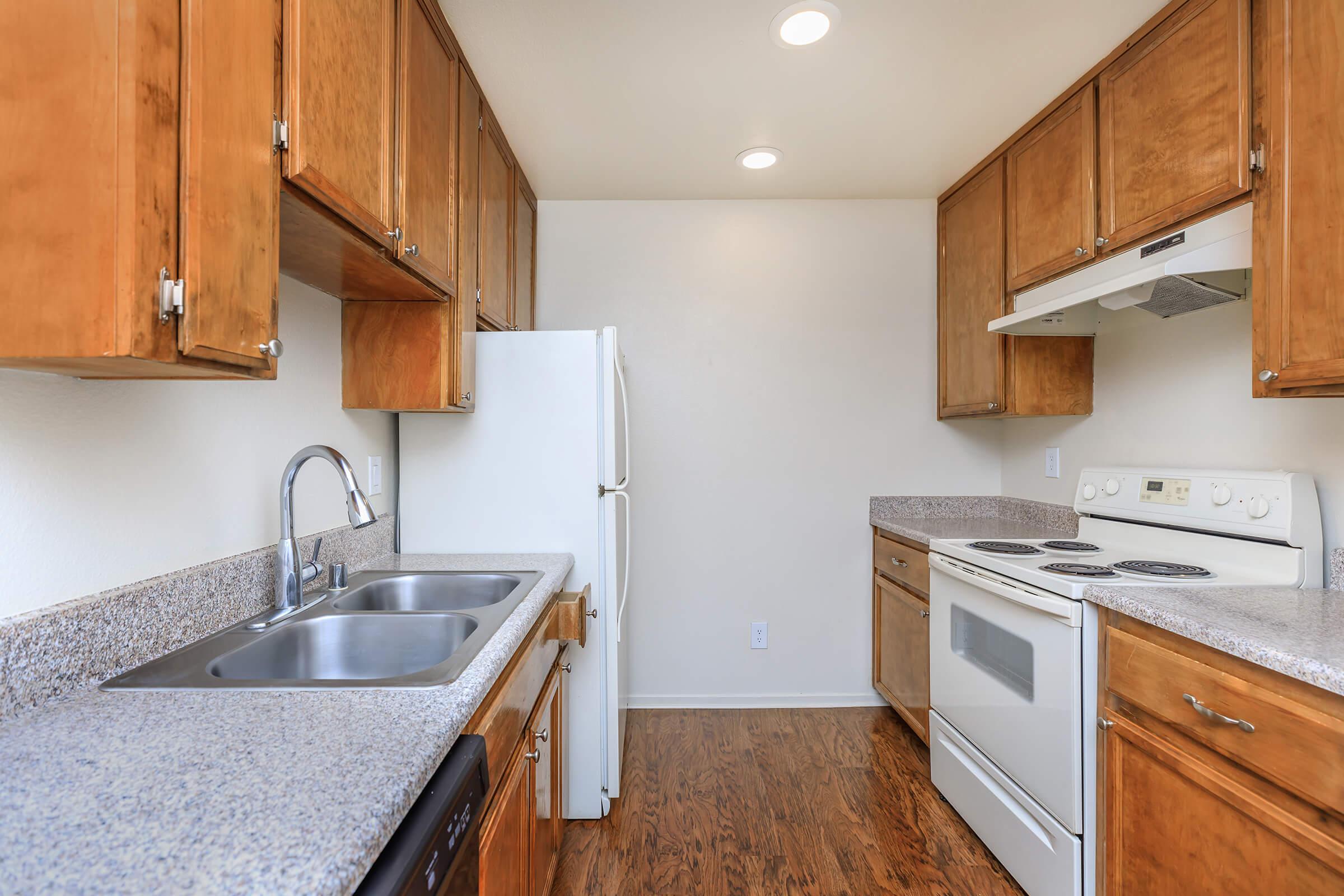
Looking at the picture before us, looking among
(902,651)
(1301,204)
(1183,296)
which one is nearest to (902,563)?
(902,651)

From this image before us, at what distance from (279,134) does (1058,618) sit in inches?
73.8

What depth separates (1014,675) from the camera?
5.91ft

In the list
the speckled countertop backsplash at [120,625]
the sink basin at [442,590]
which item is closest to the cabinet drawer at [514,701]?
the sink basin at [442,590]

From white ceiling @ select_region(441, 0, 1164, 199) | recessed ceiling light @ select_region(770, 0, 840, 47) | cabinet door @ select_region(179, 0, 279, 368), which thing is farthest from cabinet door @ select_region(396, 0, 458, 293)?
recessed ceiling light @ select_region(770, 0, 840, 47)

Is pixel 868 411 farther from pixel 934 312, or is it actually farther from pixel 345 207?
pixel 345 207

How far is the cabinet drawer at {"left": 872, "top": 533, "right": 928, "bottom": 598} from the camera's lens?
242 centimetres

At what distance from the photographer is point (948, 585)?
2.15 metres

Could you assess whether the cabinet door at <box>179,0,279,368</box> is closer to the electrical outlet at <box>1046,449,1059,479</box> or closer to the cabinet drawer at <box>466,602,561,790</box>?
the cabinet drawer at <box>466,602,561,790</box>

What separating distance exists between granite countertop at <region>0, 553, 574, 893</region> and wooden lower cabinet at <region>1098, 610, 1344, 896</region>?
132cm

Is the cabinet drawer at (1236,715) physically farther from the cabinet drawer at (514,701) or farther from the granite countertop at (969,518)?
the cabinet drawer at (514,701)

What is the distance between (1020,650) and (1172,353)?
3.60 feet

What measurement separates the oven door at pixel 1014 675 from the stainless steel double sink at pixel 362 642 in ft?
4.27

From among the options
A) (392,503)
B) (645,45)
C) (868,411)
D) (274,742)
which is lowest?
(274,742)

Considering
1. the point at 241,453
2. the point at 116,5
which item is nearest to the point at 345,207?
the point at 116,5
